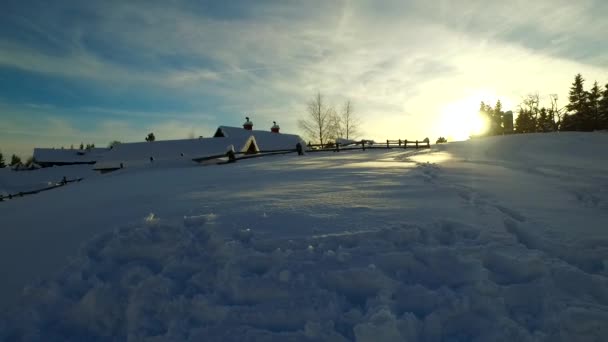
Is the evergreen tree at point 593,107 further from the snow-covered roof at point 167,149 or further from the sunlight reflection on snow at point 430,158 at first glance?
the snow-covered roof at point 167,149

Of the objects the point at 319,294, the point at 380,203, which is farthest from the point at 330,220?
the point at 319,294

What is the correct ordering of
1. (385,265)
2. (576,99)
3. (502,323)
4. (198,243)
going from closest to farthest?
(502,323) < (385,265) < (198,243) < (576,99)

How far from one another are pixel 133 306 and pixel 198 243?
100 centimetres

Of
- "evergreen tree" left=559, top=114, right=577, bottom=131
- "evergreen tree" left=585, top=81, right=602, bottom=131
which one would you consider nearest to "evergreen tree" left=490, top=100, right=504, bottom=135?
"evergreen tree" left=559, top=114, right=577, bottom=131

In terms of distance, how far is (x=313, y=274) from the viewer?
3.07 m

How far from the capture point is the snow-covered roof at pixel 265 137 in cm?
3362

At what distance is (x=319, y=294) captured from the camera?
2.83 m

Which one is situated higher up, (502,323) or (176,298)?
(176,298)

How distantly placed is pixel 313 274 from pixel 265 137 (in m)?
34.8

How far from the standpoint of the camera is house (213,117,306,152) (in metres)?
33.8

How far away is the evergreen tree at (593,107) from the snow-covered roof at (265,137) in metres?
43.1

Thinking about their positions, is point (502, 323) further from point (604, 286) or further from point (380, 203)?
point (380, 203)

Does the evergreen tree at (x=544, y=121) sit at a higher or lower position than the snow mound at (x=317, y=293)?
higher

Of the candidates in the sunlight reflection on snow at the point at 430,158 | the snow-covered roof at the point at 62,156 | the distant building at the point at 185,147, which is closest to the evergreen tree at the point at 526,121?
the distant building at the point at 185,147
